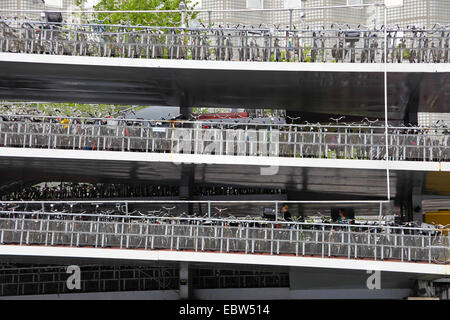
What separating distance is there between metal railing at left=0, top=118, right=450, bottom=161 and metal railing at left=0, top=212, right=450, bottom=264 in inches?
84.9

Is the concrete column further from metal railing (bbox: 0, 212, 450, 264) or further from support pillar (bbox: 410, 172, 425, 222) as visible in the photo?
support pillar (bbox: 410, 172, 425, 222)

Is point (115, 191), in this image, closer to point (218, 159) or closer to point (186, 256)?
point (218, 159)

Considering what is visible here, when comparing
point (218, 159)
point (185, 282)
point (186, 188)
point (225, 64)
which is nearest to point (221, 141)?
point (218, 159)

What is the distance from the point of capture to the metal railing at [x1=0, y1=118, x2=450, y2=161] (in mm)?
23266

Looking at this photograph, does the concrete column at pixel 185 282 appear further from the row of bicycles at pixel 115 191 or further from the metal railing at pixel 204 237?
the row of bicycles at pixel 115 191

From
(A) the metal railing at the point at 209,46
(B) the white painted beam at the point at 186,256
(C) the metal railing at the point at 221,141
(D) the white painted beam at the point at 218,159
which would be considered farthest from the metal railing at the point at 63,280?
(A) the metal railing at the point at 209,46

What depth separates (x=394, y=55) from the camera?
23.5m

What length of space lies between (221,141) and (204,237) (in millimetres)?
2921

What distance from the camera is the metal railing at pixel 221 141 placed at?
76.3 ft

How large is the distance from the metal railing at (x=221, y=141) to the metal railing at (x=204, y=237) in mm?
2157

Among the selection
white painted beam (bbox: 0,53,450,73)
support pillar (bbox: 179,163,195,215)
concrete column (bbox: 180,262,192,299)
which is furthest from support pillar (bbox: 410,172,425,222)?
concrete column (bbox: 180,262,192,299)

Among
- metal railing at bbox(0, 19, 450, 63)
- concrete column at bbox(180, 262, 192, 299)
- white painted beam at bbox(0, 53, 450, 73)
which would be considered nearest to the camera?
white painted beam at bbox(0, 53, 450, 73)

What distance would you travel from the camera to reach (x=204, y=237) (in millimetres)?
22703
